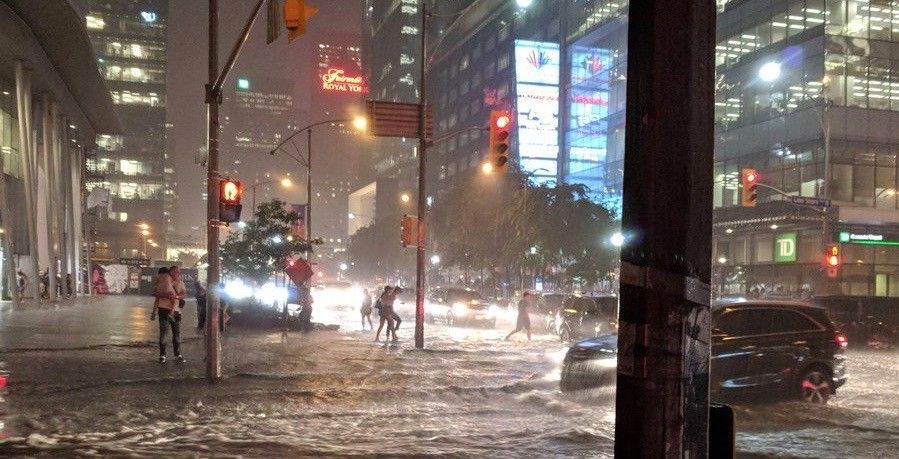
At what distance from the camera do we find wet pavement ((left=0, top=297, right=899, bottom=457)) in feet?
27.4

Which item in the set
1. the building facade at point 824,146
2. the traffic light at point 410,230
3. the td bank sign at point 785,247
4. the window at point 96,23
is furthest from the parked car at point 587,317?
the window at point 96,23

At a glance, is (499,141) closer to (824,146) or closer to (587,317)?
(587,317)

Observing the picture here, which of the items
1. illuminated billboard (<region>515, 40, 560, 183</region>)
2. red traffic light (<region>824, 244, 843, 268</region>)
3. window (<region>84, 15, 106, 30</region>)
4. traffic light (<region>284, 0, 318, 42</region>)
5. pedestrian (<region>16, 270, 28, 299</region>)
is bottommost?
pedestrian (<region>16, 270, 28, 299</region>)

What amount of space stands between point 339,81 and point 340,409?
4443 inches

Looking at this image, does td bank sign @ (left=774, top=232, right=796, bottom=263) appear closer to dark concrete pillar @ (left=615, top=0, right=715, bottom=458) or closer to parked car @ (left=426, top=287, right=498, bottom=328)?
parked car @ (left=426, top=287, right=498, bottom=328)

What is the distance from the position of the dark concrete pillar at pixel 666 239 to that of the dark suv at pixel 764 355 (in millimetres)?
8626

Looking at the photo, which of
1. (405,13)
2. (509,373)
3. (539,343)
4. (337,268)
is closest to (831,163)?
(539,343)

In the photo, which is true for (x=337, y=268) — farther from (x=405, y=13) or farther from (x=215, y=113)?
(x=215, y=113)

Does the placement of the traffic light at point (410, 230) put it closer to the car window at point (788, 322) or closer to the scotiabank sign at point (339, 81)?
the car window at point (788, 322)

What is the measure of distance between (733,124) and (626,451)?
5519 centimetres

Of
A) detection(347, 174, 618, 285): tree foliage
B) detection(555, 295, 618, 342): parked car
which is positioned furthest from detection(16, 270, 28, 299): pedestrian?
detection(555, 295, 618, 342): parked car

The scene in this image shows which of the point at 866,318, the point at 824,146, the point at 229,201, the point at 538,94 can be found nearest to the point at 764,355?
the point at 229,201

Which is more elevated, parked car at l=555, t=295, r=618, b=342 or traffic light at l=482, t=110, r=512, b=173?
traffic light at l=482, t=110, r=512, b=173

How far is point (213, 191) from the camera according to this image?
12.7 meters
